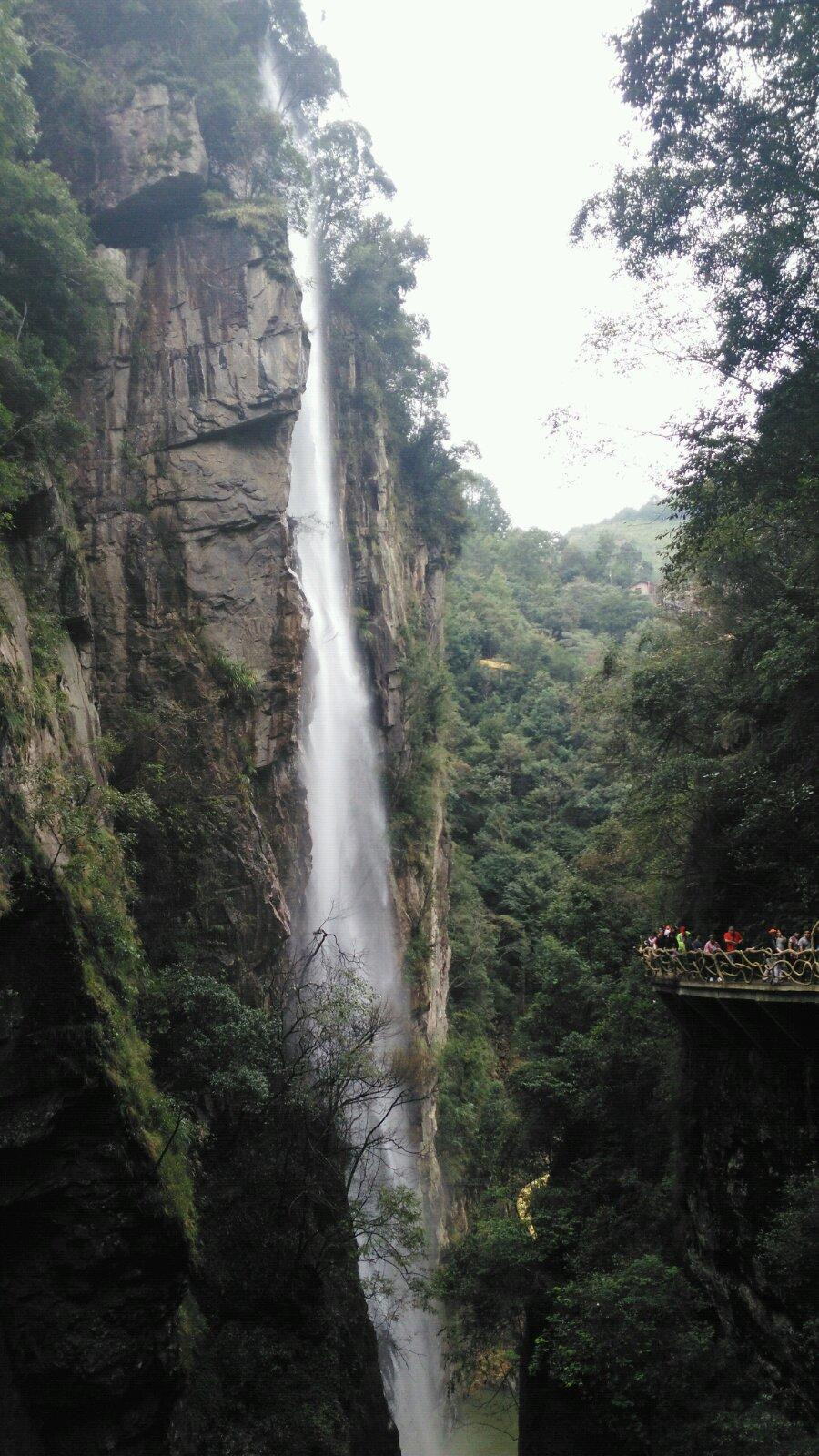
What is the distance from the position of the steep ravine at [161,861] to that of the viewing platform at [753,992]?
19.6 ft

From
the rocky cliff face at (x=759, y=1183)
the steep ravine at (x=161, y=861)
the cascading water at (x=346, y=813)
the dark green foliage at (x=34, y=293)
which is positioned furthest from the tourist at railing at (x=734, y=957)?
the dark green foliage at (x=34, y=293)

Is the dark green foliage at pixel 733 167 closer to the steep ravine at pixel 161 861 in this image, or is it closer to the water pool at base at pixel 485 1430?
the steep ravine at pixel 161 861

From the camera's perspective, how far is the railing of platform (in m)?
9.28

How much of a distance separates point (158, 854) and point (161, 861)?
4.4 inches

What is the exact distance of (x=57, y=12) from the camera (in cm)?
2061

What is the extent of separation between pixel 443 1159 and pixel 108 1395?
57.9 feet

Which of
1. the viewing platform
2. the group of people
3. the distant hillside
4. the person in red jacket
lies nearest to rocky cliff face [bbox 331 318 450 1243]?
the group of people

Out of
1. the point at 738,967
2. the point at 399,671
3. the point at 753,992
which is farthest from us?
the point at 399,671

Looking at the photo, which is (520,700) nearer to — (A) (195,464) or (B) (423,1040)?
(B) (423,1040)

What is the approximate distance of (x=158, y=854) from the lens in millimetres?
14391

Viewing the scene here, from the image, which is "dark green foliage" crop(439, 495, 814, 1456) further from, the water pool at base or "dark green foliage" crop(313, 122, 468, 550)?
"dark green foliage" crop(313, 122, 468, 550)

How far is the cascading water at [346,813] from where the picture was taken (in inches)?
810

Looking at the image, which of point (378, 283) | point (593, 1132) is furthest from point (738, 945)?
point (378, 283)

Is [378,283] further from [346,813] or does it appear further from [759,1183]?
[759,1183]
